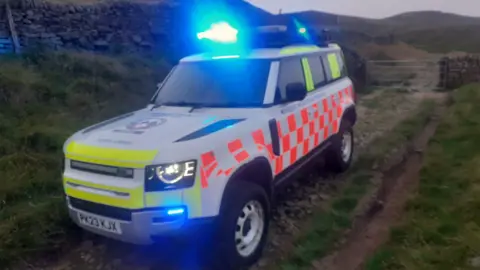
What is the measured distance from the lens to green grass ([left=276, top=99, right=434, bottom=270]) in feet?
12.7

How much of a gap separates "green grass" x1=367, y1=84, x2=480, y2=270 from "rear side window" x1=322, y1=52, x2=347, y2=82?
1.79m

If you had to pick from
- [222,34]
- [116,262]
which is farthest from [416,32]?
[116,262]

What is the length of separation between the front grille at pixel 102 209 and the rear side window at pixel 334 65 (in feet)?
12.1

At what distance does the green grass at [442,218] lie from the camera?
11.6ft

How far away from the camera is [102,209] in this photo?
327cm

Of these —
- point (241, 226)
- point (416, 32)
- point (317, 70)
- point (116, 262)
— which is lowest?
point (116, 262)

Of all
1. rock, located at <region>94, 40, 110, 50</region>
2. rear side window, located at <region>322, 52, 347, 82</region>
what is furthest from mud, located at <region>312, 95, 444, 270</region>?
rock, located at <region>94, 40, 110, 50</region>

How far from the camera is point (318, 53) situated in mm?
5672

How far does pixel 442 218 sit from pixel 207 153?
8.53ft

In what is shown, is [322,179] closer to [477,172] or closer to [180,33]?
[477,172]

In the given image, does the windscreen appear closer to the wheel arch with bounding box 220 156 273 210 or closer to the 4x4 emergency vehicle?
the 4x4 emergency vehicle

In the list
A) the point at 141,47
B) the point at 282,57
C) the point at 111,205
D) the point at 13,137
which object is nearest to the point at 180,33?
the point at 141,47

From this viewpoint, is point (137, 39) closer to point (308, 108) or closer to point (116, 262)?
point (308, 108)

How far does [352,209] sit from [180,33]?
9311 mm
